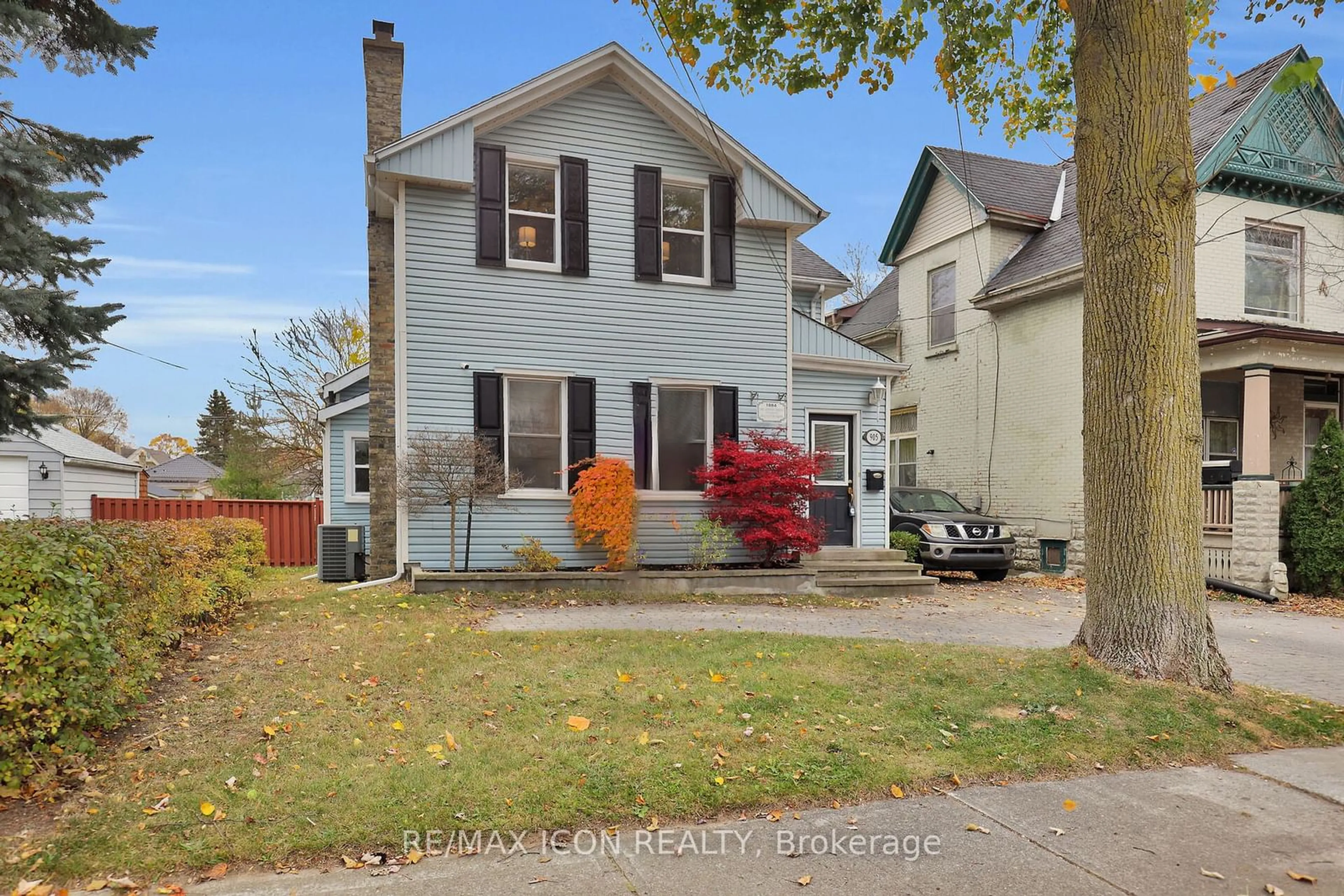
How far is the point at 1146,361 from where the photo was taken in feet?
18.8

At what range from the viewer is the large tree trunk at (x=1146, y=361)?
18.5ft

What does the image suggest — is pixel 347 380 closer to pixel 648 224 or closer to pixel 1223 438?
pixel 648 224

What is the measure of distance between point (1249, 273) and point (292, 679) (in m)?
18.1

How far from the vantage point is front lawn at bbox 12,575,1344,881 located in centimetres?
359

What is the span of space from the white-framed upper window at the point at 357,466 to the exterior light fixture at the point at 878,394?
10.1 m

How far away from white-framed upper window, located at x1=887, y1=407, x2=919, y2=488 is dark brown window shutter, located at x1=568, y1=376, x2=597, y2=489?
34.9 feet

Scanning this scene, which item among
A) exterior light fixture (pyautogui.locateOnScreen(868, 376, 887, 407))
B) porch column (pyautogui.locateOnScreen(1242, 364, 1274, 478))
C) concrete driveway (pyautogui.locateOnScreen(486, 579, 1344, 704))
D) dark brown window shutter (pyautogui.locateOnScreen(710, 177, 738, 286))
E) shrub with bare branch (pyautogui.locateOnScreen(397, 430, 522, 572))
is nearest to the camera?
concrete driveway (pyautogui.locateOnScreen(486, 579, 1344, 704))

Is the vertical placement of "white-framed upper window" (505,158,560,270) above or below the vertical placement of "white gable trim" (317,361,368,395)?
above

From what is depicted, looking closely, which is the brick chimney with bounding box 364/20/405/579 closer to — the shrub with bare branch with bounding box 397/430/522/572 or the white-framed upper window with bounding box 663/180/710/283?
the shrub with bare branch with bounding box 397/430/522/572

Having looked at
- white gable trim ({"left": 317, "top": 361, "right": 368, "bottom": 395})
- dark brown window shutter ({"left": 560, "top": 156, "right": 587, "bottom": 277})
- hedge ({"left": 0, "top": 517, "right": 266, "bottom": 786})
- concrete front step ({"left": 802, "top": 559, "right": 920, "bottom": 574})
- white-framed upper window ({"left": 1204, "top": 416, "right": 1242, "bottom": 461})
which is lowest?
concrete front step ({"left": 802, "top": 559, "right": 920, "bottom": 574})

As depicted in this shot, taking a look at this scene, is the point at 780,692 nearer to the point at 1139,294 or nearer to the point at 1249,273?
the point at 1139,294

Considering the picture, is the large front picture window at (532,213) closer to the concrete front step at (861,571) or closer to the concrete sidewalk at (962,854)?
the concrete front step at (861,571)

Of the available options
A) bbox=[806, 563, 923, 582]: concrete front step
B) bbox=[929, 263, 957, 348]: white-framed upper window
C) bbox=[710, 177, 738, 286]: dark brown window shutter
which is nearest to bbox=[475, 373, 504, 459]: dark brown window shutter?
bbox=[710, 177, 738, 286]: dark brown window shutter

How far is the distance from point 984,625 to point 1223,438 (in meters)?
10.3
